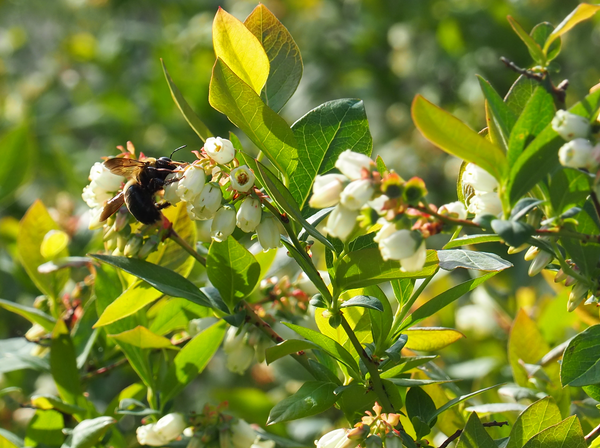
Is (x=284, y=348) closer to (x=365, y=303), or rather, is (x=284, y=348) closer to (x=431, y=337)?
(x=365, y=303)

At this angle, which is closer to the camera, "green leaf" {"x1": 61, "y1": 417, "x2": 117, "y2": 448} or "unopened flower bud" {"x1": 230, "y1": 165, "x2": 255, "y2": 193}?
"unopened flower bud" {"x1": 230, "y1": 165, "x2": 255, "y2": 193}

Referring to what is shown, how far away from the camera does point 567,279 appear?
933 mm

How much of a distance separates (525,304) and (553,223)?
1.45 metres

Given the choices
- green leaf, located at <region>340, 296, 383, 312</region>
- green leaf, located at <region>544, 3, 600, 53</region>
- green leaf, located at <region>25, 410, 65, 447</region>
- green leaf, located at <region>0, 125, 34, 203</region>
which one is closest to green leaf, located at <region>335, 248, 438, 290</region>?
green leaf, located at <region>340, 296, 383, 312</region>

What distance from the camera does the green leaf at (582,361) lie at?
86 cm

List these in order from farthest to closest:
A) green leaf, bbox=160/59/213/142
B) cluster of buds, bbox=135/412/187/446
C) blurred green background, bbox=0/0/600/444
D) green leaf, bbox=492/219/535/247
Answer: blurred green background, bbox=0/0/600/444 < cluster of buds, bbox=135/412/187/446 < green leaf, bbox=160/59/213/142 < green leaf, bbox=492/219/535/247

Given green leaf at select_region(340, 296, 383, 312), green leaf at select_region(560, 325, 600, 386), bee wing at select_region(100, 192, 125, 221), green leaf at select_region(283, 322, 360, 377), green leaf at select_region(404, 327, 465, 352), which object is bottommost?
green leaf at select_region(404, 327, 465, 352)

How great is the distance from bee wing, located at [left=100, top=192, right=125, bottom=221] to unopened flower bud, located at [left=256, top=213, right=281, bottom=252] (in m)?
0.30

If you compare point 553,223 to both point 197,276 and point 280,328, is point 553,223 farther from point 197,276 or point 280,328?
point 197,276

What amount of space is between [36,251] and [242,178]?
2.79ft

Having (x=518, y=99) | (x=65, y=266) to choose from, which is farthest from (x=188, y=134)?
(x=518, y=99)

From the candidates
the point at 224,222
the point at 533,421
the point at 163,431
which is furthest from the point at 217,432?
the point at 533,421

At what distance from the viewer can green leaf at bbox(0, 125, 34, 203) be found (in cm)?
216

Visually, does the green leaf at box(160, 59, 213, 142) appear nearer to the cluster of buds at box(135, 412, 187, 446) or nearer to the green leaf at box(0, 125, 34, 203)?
the cluster of buds at box(135, 412, 187, 446)
